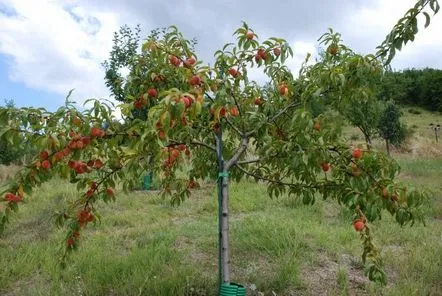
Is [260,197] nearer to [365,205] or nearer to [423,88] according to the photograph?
[365,205]

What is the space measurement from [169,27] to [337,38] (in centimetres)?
110

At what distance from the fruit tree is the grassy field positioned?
3.22 feet

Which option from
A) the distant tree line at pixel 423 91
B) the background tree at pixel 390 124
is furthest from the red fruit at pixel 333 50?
the distant tree line at pixel 423 91

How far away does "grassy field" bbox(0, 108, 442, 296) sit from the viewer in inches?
152

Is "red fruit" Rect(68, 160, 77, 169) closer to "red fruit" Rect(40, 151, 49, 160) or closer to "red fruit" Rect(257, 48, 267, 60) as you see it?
"red fruit" Rect(40, 151, 49, 160)

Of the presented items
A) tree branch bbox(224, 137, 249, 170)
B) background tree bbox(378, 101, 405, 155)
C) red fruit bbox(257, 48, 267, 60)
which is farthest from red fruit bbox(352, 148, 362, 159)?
background tree bbox(378, 101, 405, 155)

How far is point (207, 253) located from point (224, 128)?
7.25ft

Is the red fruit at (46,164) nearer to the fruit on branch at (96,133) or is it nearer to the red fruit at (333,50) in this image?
the fruit on branch at (96,133)

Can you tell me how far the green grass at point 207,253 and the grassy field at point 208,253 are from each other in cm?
1

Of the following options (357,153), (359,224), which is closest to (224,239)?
(359,224)

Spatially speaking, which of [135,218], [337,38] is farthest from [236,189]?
[337,38]

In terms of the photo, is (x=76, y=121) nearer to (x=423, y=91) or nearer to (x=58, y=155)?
(x=58, y=155)

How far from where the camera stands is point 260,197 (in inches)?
303

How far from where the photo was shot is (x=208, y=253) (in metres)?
4.89
